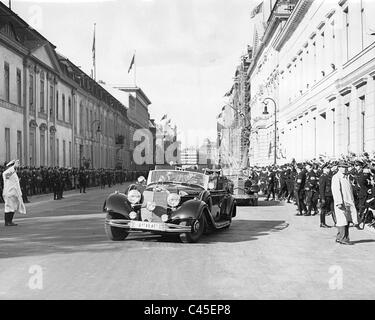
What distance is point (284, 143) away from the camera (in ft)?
145

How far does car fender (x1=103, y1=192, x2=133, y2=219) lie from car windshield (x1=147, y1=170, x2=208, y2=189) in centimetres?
138

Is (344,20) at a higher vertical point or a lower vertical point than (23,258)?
higher

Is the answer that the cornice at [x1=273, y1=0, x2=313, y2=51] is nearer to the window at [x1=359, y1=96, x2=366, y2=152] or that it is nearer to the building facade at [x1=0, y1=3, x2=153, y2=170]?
the window at [x1=359, y1=96, x2=366, y2=152]

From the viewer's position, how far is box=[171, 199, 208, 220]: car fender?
1127 centimetres

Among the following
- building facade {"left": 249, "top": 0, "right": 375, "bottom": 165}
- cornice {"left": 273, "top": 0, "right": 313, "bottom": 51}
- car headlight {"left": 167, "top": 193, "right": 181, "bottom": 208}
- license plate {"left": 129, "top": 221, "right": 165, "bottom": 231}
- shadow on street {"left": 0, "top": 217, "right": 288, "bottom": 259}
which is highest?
cornice {"left": 273, "top": 0, "right": 313, "bottom": 51}

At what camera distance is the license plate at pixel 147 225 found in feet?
36.5

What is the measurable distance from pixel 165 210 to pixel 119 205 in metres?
1.01

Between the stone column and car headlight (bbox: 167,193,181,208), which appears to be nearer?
car headlight (bbox: 167,193,181,208)

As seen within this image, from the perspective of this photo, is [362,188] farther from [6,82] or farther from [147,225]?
[6,82]

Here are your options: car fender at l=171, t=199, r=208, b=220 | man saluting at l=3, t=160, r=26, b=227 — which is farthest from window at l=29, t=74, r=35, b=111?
car fender at l=171, t=199, r=208, b=220

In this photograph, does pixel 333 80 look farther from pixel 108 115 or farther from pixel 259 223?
pixel 108 115
